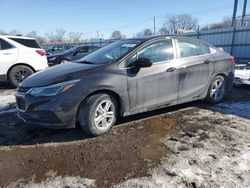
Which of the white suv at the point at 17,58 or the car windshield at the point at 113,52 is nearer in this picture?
the car windshield at the point at 113,52

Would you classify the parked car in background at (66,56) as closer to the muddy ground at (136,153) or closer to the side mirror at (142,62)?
the muddy ground at (136,153)

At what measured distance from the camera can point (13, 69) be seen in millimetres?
7777

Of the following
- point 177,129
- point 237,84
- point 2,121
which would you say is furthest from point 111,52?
point 237,84

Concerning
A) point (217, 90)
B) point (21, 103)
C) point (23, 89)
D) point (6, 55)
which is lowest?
point (217, 90)

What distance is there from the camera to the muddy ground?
2.75 m

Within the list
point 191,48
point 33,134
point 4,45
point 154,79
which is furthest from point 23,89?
point 4,45

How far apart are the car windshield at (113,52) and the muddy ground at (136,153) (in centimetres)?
121

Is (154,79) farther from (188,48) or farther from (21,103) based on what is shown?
(21,103)

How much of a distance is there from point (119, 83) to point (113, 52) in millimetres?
852

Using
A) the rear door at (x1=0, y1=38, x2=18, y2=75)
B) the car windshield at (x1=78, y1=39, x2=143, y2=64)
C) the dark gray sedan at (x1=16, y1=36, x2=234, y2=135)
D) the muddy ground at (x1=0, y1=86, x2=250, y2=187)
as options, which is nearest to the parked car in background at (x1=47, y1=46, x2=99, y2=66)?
the rear door at (x1=0, y1=38, x2=18, y2=75)

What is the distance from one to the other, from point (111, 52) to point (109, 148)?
1.88 m

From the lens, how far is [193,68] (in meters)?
4.82

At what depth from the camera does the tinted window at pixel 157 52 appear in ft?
14.1

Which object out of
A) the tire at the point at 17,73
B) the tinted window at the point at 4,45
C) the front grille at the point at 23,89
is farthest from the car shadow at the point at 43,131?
the tinted window at the point at 4,45
